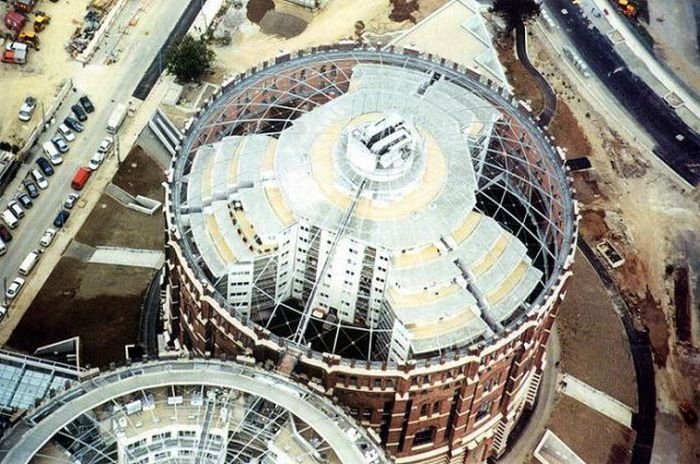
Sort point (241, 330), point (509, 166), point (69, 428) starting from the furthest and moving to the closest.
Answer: point (509, 166)
point (241, 330)
point (69, 428)

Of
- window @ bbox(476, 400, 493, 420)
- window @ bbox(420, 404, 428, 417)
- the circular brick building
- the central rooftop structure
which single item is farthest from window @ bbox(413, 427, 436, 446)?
the central rooftop structure

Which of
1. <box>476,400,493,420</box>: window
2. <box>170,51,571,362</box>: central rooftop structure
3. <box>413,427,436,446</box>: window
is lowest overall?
<box>413,427,436,446</box>: window

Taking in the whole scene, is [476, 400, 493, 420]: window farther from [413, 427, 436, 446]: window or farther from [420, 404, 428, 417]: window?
[420, 404, 428, 417]: window

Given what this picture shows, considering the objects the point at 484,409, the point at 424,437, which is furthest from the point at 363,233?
the point at 484,409

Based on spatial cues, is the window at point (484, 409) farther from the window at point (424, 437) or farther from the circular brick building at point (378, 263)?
the window at point (424, 437)

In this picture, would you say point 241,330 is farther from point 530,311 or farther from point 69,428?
point 530,311

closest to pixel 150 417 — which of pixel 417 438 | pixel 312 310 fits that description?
pixel 312 310
